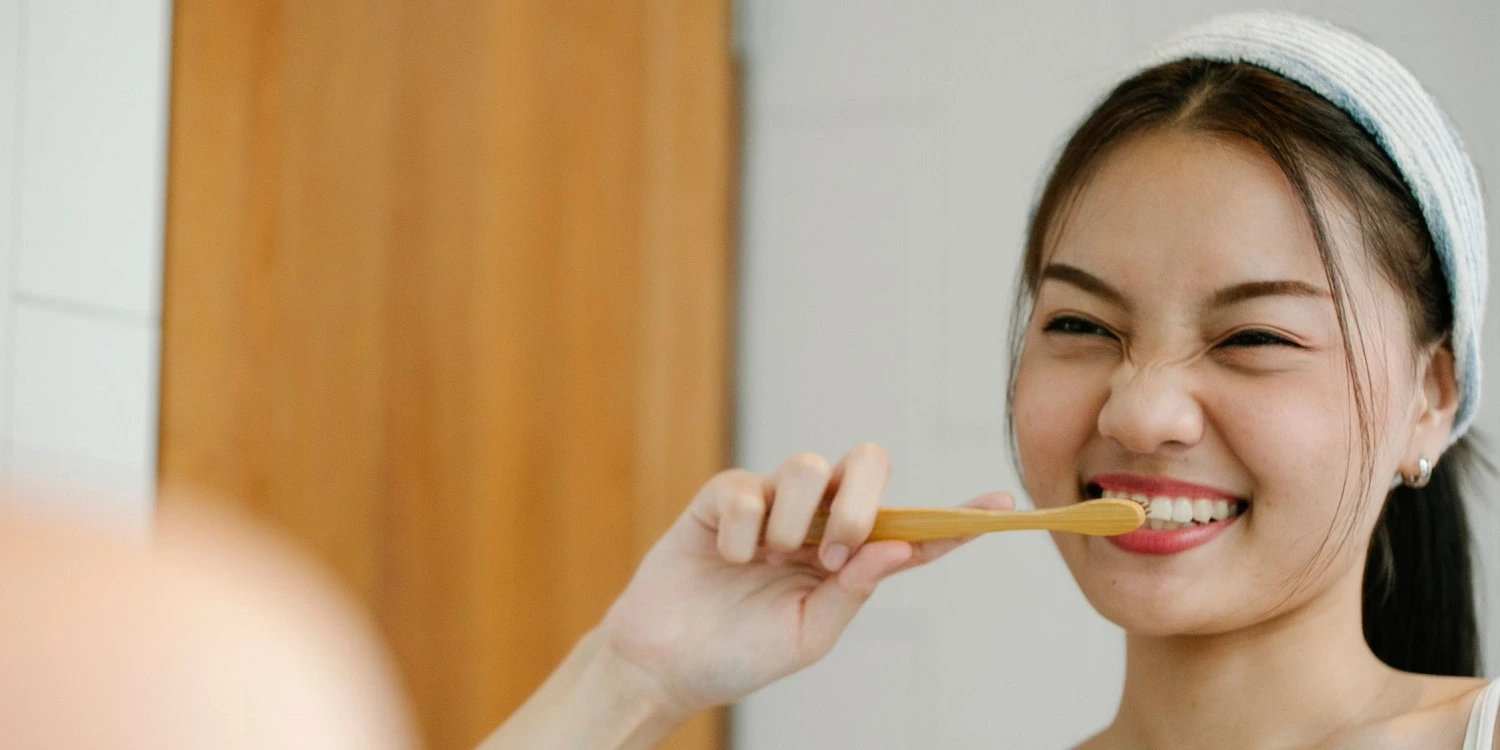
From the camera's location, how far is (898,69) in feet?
5.46

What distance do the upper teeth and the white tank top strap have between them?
14 cm

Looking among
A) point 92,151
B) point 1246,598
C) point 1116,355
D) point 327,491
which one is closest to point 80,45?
point 92,151

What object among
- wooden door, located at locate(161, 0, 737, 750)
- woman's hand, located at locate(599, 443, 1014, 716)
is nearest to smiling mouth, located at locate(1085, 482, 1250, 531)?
woman's hand, located at locate(599, 443, 1014, 716)

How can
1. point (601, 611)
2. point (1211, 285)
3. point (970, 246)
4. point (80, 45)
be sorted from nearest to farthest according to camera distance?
point (1211, 285) → point (80, 45) → point (601, 611) → point (970, 246)

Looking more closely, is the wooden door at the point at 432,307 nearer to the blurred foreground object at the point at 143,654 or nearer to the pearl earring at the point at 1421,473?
the pearl earring at the point at 1421,473

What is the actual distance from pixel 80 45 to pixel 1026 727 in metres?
1.11

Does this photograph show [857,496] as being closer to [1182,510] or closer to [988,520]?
[988,520]

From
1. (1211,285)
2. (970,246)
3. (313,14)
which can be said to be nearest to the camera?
(1211,285)

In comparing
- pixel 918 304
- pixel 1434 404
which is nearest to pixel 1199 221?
pixel 1434 404

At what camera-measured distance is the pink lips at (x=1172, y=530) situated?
0.72 metres

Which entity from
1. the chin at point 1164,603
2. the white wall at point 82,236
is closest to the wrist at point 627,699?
the chin at point 1164,603

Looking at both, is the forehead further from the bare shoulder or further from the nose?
the bare shoulder

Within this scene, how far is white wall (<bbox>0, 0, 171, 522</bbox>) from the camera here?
3.17 feet

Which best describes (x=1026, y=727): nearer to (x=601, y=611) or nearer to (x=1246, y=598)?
(x=601, y=611)
